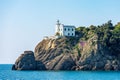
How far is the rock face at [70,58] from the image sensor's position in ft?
406

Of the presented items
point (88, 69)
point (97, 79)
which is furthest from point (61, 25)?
point (97, 79)

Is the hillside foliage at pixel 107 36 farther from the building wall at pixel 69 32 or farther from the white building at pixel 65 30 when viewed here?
the white building at pixel 65 30

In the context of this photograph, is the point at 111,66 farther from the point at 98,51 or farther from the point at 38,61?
the point at 38,61

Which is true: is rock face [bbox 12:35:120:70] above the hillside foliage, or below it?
below

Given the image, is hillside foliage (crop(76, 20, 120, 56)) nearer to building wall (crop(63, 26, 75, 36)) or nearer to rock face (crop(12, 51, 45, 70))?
building wall (crop(63, 26, 75, 36))

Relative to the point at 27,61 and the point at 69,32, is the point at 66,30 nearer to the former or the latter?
the point at 69,32

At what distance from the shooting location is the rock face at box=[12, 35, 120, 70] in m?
124

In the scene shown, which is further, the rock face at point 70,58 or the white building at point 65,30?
the white building at point 65,30

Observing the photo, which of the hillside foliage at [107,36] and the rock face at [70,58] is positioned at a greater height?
the hillside foliage at [107,36]

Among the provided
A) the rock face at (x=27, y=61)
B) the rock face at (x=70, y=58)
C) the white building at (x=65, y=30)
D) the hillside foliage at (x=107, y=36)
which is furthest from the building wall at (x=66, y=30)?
the rock face at (x=27, y=61)

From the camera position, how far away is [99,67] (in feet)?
409

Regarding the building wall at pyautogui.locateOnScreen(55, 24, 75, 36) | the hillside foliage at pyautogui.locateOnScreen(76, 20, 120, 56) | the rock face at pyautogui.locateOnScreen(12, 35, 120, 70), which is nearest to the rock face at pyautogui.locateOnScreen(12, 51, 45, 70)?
the rock face at pyautogui.locateOnScreen(12, 35, 120, 70)

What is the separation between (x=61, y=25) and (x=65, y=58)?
61.5 feet

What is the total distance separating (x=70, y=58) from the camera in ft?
411
